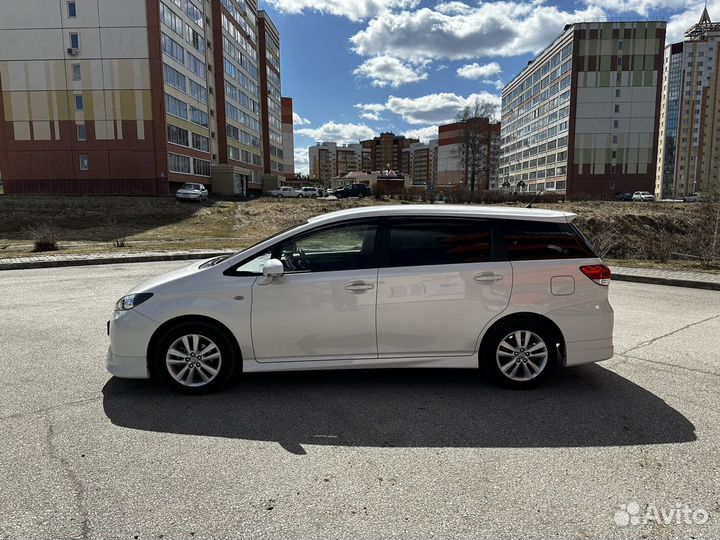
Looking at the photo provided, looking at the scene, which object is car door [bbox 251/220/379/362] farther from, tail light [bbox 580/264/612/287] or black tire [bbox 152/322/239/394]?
tail light [bbox 580/264/612/287]

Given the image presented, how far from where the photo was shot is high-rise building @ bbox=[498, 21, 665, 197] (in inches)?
3300

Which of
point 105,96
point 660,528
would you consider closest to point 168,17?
point 105,96

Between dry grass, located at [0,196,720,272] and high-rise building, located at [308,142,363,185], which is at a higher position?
high-rise building, located at [308,142,363,185]

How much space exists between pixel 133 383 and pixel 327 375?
187 cm

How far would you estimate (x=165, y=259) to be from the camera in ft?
51.1

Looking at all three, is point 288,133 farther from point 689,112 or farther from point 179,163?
point 689,112

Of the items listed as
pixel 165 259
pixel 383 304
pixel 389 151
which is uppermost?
pixel 389 151

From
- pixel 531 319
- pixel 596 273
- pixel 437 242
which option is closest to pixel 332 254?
pixel 437 242

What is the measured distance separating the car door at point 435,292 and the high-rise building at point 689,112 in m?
142

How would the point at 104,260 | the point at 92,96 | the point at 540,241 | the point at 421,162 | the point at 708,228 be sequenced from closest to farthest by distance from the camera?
1. the point at 540,241
2. the point at 708,228
3. the point at 104,260
4. the point at 92,96
5. the point at 421,162

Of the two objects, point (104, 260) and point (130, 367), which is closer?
point (130, 367)

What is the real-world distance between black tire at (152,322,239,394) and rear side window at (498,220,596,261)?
270 centimetres

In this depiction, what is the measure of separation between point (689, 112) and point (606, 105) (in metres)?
62.2

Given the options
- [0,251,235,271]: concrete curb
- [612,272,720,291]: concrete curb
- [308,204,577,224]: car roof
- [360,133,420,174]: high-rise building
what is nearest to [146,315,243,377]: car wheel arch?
[308,204,577,224]: car roof
